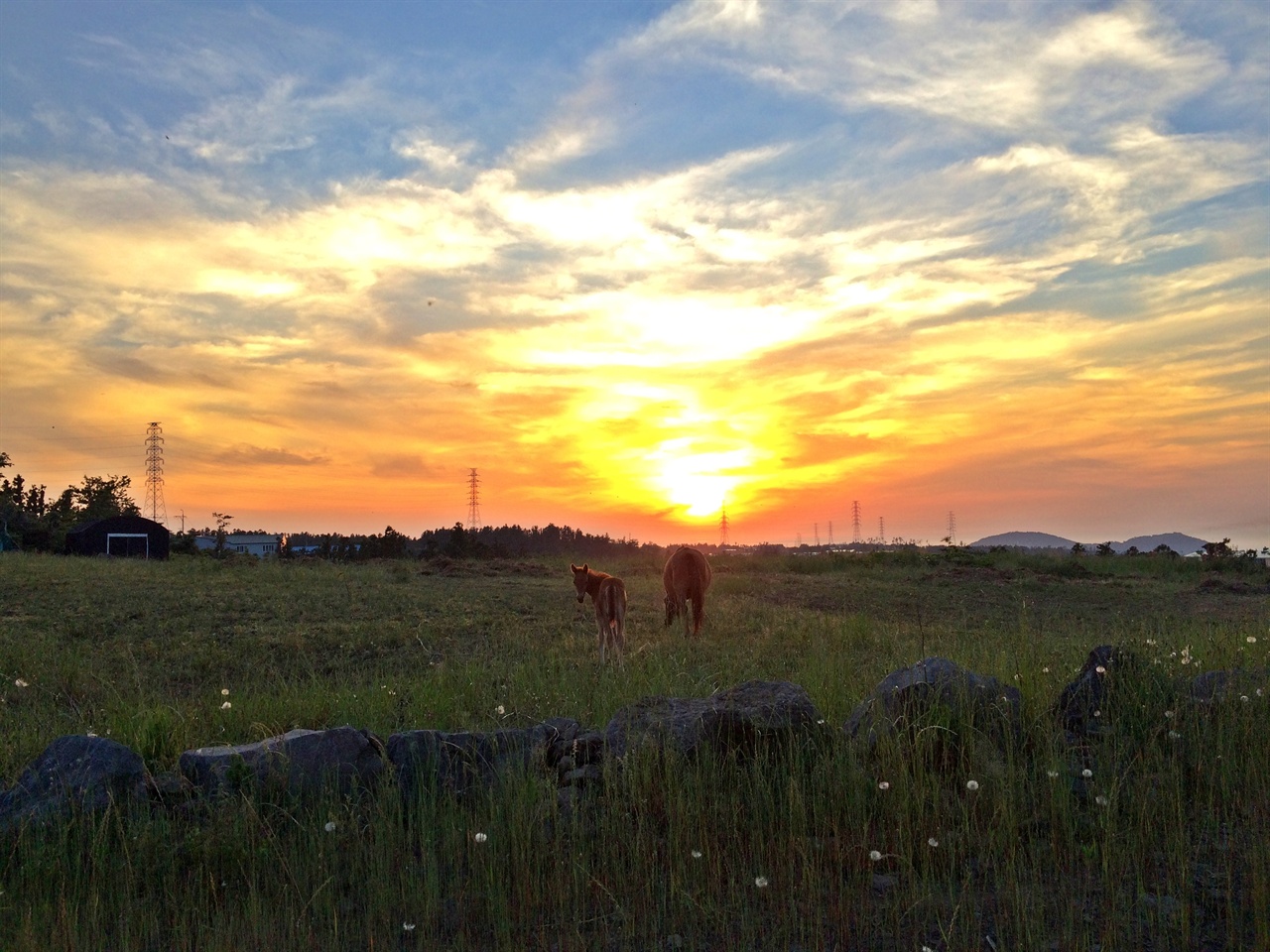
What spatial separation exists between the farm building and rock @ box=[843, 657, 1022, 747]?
63696 millimetres

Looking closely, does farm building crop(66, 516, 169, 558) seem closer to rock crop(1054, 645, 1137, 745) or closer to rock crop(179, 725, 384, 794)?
rock crop(179, 725, 384, 794)

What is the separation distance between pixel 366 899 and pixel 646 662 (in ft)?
27.3

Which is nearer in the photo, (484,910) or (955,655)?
A: (484,910)

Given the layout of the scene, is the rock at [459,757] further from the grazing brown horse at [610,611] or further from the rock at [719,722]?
the grazing brown horse at [610,611]

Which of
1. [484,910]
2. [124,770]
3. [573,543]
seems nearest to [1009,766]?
[484,910]

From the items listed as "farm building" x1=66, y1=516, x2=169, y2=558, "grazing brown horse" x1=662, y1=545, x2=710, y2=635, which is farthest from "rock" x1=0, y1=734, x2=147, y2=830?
"farm building" x1=66, y1=516, x2=169, y2=558

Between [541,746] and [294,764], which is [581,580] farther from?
[294,764]

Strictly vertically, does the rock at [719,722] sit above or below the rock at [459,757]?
above

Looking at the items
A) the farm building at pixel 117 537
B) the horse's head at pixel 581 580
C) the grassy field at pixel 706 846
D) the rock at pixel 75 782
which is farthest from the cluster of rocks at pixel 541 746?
the farm building at pixel 117 537

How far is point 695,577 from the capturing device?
20.8 m

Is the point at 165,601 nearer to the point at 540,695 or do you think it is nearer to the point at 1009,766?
the point at 540,695

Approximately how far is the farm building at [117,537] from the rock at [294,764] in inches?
2427

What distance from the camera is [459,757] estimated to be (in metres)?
7.05

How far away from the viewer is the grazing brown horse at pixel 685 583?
811 inches
